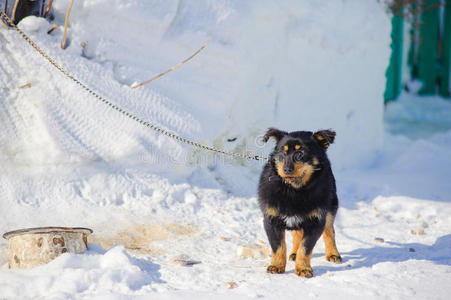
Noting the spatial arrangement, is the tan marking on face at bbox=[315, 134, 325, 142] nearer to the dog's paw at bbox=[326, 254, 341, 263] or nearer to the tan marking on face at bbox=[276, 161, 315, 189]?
the tan marking on face at bbox=[276, 161, 315, 189]

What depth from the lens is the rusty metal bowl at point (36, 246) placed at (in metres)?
3.02

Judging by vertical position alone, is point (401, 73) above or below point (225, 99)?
above

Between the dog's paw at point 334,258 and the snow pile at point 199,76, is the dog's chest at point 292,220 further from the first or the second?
the snow pile at point 199,76

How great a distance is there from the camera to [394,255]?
146 inches

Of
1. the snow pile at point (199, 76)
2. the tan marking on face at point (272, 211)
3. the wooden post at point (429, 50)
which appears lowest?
the tan marking on face at point (272, 211)

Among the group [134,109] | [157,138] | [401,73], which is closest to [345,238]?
[157,138]

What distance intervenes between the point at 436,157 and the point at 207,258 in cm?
493

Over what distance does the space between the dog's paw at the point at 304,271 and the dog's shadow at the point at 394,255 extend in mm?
119

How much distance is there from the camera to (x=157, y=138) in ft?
16.8

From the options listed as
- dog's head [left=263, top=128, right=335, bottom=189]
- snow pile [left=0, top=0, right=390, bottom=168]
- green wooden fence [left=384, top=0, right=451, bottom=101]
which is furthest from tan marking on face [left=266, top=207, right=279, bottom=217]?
green wooden fence [left=384, top=0, right=451, bottom=101]

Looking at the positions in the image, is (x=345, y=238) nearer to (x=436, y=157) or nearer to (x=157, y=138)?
(x=157, y=138)

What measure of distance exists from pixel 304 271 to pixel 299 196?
0.50m

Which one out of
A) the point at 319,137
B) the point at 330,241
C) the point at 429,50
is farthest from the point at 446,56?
the point at 319,137

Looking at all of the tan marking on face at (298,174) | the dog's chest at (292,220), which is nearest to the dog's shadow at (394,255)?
the dog's chest at (292,220)
